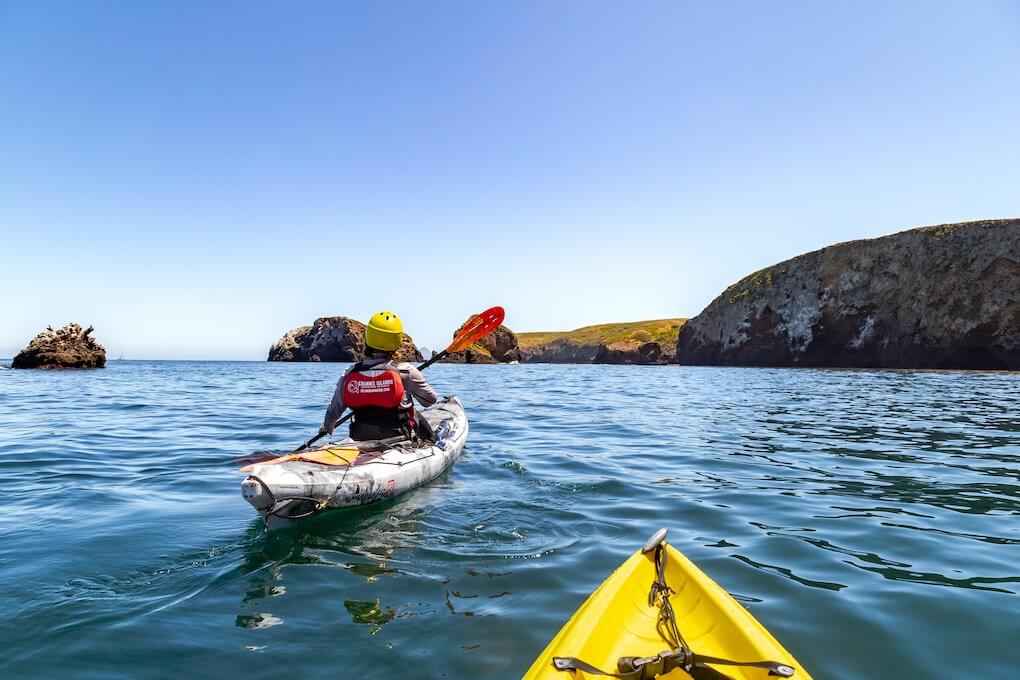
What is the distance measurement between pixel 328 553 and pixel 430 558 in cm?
110

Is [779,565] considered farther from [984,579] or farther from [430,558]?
[430,558]

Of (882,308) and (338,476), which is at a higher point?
(882,308)

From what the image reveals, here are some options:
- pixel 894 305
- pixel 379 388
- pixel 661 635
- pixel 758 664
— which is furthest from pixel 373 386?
pixel 894 305

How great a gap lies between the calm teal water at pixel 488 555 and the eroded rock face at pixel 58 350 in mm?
44893

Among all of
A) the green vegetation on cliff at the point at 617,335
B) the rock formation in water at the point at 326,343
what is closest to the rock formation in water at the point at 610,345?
the green vegetation on cliff at the point at 617,335

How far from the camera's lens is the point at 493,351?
322ft

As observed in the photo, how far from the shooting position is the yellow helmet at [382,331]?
7.66m

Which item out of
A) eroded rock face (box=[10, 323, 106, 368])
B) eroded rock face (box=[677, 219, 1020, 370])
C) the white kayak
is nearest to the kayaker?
the white kayak

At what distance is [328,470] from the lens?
21.9 feet

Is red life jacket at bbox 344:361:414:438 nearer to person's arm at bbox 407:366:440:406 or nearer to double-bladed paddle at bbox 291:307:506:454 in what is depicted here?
person's arm at bbox 407:366:440:406

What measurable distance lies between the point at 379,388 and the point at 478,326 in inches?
223

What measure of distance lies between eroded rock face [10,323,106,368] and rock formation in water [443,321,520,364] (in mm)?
51544

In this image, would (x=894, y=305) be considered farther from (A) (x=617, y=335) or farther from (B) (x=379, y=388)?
(A) (x=617, y=335)

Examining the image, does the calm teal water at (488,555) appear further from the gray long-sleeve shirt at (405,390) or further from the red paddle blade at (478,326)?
the red paddle blade at (478,326)
